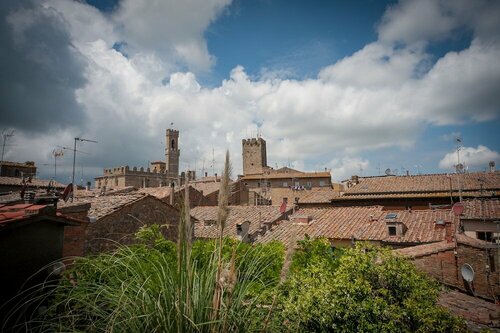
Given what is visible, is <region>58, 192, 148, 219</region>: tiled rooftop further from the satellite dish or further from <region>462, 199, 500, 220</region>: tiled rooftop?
<region>462, 199, 500, 220</region>: tiled rooftop

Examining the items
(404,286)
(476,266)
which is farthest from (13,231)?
(476,266)

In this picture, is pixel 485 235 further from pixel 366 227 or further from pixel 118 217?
pixel 118 217

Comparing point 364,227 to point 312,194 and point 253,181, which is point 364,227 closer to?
point 312,194

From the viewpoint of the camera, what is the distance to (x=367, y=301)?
3045 mm

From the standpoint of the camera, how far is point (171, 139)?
271ft

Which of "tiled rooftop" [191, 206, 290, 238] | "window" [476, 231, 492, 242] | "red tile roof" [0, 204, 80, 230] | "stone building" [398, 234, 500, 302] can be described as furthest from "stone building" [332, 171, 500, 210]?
"red tile roof" [0, 204, 80, 230]

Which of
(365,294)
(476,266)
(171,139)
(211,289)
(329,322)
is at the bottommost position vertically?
(476,266)

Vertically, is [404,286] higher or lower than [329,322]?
higher

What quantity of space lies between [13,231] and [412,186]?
33.5 meters

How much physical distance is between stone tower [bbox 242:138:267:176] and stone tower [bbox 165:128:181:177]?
2324 centimetres

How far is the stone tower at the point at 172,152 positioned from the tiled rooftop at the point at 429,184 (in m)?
57.3

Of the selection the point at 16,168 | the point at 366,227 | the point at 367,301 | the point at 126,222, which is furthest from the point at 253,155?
Answer: the point at 367,301

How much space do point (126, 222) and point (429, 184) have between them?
3012 cm

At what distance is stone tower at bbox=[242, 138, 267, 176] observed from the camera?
66.1 metres
